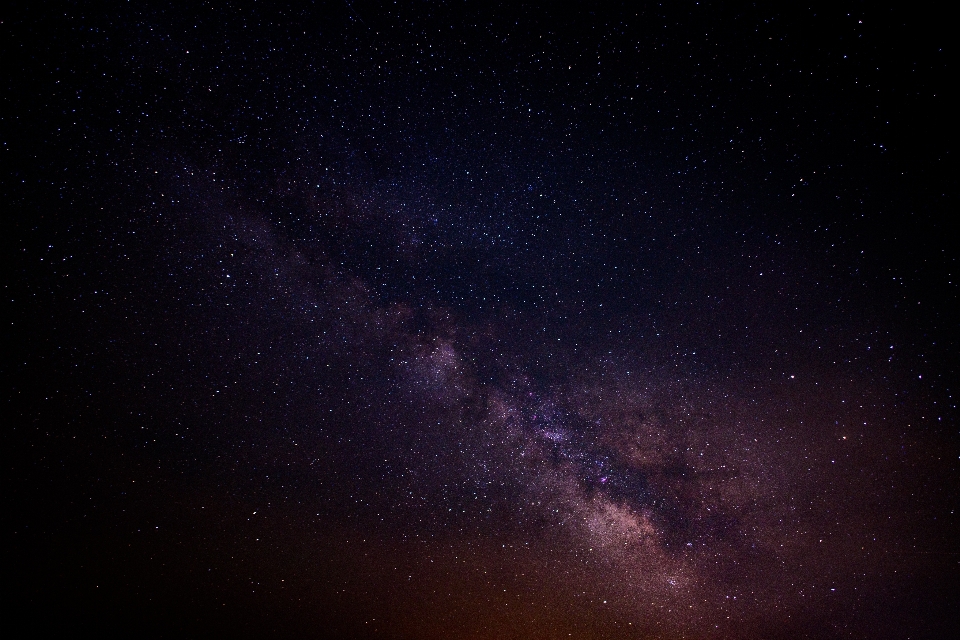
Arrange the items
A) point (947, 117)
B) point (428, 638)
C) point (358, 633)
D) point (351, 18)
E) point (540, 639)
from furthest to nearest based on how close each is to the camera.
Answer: point (358, 633), point (428, 638), point (540, 639), point (351, 18), point (947, 117)

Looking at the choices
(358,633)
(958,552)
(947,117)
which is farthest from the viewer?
(358,633)

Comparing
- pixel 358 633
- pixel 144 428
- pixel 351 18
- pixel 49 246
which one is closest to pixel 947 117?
pixel 351 18

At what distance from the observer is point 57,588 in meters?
5.78

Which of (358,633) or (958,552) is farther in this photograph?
(358,633)

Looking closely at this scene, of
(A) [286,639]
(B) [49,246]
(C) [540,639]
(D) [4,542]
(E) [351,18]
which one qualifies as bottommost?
(A) [286,639]

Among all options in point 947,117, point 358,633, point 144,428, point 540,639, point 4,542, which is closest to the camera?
point 947,117

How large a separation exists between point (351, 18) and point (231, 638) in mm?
9131

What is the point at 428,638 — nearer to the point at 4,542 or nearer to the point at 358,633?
the point at 358,633

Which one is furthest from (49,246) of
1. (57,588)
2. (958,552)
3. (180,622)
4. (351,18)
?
(958,552)

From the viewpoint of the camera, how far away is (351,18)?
2.63 meters

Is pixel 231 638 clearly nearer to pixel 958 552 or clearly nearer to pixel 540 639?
pixel 540 639

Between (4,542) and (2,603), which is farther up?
(4,542)

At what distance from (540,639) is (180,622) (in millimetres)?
6006

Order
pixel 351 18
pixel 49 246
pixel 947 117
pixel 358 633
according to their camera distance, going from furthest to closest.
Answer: pixel 358 633 → pixel 49 246 → pixel 351 18 → pixel 947 117
